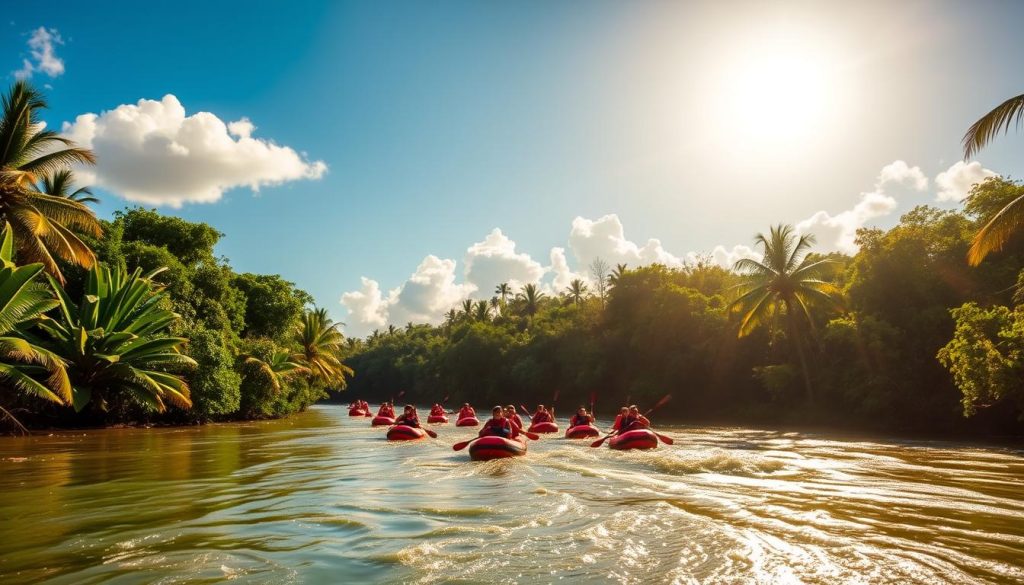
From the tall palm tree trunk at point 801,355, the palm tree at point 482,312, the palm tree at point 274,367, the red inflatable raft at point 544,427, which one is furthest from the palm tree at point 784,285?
the palm tree at point 482,312

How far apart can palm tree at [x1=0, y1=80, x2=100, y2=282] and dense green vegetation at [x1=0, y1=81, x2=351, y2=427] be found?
0.03 m

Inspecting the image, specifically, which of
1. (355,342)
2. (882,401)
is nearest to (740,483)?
(882,401)

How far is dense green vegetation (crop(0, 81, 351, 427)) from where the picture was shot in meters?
15.5

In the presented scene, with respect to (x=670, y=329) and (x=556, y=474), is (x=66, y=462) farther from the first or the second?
(x=670, y=329)

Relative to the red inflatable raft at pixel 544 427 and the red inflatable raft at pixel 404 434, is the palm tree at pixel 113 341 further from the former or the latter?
the red inflatable raft at pixel 544 427

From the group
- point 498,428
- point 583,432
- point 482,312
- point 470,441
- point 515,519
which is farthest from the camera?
point 482,312

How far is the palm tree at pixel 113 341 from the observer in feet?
61.0

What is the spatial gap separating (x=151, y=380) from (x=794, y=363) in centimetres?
2815

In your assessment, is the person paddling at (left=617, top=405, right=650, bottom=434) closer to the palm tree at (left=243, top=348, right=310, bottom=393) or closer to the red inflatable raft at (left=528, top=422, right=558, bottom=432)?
the red inflatable raft at (left=528, top=422, right=558, bottom=432)

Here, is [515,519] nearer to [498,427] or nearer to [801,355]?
[498,427]

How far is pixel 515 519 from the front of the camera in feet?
23.7

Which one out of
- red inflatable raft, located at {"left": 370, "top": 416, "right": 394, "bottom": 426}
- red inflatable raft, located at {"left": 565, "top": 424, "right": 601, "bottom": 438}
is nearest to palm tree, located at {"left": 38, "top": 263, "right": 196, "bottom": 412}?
red inflatable raft, located at {"left": 370, "top": 416, "right": 394, "bottom": 426}

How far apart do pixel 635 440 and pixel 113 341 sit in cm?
1664

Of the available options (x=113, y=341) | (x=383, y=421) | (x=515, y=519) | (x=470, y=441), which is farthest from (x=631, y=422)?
(x=113, y=341)
